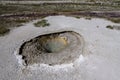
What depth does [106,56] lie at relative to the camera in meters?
26.9

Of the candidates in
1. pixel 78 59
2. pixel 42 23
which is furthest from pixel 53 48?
pixel 42 23

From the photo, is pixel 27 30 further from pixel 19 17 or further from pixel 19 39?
pixel 19 17

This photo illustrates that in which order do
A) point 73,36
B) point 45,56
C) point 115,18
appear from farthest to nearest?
point 115,18 < point 73,36 < point 45,56

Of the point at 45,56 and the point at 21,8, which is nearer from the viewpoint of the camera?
the point at 45,56

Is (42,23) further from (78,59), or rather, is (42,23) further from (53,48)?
(78,59)

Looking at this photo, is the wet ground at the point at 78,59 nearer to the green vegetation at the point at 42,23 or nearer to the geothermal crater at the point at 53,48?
the geothermal crater at the point at 53,48

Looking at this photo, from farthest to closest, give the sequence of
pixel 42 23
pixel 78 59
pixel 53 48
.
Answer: pixel 42 23
pixel 53 48
pixel 78 59

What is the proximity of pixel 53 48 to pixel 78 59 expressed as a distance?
4.91 m

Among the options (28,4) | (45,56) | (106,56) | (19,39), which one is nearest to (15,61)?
(45,56)

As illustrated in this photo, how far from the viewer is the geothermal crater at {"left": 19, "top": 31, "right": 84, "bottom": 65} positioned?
2573 centimetres

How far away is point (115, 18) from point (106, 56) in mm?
14041

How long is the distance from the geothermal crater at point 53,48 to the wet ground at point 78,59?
0.75 m

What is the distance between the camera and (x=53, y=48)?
29531mm

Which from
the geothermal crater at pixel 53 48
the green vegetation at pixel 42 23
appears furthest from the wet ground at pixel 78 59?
the green vegetation at pixel 42 23
